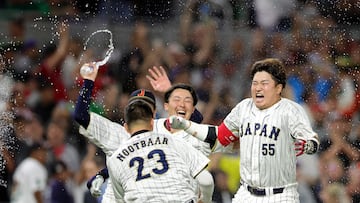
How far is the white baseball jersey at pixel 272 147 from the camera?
1016cm

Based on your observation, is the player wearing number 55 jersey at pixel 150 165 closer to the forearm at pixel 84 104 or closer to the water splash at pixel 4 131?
the forearm at pixel 84 104

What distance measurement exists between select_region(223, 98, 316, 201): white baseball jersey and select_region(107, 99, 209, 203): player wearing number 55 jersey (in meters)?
1.13

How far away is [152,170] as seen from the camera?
8.97 meters

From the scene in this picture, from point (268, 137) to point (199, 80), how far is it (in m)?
5.54

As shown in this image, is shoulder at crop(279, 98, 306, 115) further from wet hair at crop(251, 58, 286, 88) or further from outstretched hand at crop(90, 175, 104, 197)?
outstretched hand at crop(90, 175, 104, 197)

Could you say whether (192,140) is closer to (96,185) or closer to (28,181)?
(96,185)

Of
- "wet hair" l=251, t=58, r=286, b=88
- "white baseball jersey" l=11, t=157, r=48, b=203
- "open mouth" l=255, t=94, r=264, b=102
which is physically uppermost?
"wet hair" l=251, t=58, r=286, b=88

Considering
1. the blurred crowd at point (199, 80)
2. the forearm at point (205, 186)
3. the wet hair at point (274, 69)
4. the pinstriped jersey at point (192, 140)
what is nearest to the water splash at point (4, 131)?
the blurred crowd at point (199, 80)

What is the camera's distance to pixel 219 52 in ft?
52.6

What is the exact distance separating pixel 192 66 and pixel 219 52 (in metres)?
0.45

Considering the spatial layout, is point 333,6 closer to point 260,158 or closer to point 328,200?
point 328,200

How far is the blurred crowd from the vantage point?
46.7 feet

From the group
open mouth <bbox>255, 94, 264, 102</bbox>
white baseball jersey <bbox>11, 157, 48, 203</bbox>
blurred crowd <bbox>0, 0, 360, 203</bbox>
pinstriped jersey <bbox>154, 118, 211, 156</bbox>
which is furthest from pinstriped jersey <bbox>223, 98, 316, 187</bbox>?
white baseball jersey <bbox>11, 157, 48, 203</bbox>

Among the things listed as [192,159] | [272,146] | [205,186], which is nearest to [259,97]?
[272,146]
